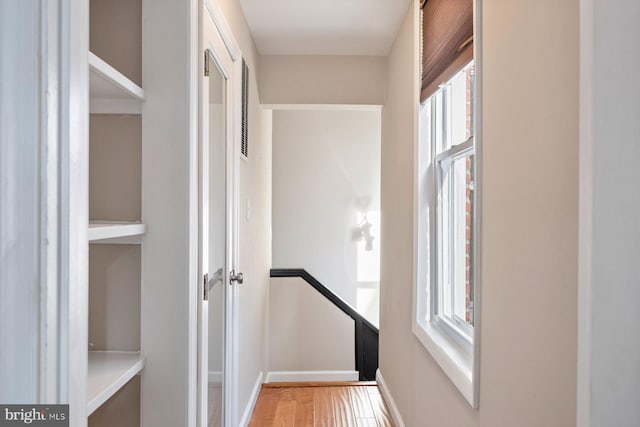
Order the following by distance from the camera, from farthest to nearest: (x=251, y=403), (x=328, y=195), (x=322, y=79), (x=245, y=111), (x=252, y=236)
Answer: (x=328, y=195) < (x=322, y=79) < (x=252, y=236) < (x=251, y=403) < (x=245, y=111)

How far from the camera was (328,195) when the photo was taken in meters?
5.30

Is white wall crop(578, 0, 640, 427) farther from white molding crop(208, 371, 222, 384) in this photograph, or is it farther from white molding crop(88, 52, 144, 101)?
white molding crop(208, 371, 222, 384)

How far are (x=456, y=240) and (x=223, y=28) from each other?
1382 mm

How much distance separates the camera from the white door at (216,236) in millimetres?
1570

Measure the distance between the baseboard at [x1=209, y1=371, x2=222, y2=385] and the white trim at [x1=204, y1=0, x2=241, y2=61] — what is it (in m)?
1.41

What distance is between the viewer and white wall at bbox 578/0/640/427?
0.72 m

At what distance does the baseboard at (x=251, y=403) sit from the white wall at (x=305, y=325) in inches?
43.9

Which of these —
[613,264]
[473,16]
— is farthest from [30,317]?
[473,16]

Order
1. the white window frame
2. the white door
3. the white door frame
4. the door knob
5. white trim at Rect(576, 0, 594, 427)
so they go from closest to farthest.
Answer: the white door frame, white trim at Rect(576, 0, 594, 427), the white window frame, the white door, the door knob

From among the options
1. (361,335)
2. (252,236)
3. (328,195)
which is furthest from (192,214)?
(328,195)

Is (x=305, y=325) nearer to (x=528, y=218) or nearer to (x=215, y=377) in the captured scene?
(x=215, y=377)

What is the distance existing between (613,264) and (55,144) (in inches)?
33.9

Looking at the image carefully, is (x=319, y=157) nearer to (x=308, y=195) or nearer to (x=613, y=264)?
(x=308, y=195)

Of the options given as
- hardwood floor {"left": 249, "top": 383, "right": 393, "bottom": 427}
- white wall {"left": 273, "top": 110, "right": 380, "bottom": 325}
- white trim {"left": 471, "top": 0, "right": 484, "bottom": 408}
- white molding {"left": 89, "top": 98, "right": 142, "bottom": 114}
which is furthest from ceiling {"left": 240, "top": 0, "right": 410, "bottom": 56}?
hardwood floor {"left": 249, "top": 383, "right": 393, "bottom": 427}
